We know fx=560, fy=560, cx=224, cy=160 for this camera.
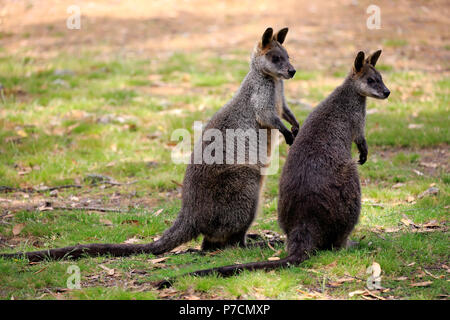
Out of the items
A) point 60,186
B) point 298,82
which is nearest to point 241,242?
point 60,186

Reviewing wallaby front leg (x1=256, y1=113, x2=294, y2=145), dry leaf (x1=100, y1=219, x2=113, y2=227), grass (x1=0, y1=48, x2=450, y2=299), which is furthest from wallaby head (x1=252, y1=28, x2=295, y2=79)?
dry leaf (x1=100, y1=219, x2=113, y2=227)

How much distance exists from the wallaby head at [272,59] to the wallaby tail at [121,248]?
178 centimetres

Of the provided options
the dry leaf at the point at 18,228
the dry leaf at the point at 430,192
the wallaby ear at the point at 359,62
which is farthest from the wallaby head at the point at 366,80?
the dry leaf at the point at 18,228

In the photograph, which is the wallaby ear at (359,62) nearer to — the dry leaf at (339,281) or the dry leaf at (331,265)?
the dry leaf at (331,265)

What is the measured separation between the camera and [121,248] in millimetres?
5199

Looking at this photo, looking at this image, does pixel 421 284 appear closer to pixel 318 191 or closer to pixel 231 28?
pixel 318 191

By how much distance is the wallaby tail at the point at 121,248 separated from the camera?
507 centimetres

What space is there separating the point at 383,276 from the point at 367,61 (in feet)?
7.41

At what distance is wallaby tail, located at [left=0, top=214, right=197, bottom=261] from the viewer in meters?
5.07

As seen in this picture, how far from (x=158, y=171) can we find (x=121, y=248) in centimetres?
265

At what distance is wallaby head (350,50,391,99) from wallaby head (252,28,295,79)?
2.08ft

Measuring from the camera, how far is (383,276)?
455 centimetres

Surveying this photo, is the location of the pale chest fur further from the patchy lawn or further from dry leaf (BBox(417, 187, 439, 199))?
dry leaf (BBox(417, 187, 439, 199))

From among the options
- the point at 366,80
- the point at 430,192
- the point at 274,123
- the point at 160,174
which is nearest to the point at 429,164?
the point at 430,192
